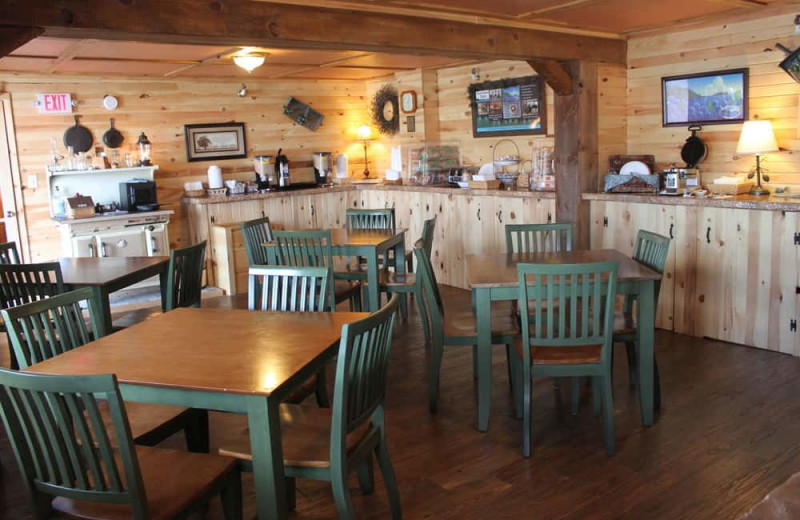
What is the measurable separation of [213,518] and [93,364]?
0.81 meters

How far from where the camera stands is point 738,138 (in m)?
5.05

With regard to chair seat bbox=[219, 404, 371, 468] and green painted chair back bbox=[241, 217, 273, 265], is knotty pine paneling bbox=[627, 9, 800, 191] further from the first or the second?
chair seat bbox=[219, 404, 371, 468]

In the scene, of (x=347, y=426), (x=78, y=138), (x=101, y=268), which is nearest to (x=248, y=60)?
(x=101, y=268)

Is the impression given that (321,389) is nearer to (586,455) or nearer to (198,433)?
(198,433)

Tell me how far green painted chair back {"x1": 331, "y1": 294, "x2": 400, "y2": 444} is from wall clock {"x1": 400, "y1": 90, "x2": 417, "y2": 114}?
5.36 metres

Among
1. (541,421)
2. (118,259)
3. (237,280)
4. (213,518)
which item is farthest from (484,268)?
(237,280)

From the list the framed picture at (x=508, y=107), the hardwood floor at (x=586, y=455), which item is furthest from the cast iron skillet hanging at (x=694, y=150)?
the hardwood floor at (x=586, y=455)

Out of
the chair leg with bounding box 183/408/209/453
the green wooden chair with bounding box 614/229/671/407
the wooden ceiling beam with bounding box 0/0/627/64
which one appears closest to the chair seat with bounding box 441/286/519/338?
the green wooden chair with bounding box 614/229/671/407

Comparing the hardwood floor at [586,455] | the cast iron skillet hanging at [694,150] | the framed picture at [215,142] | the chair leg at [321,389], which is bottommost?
the hardwood floor at [586,455]

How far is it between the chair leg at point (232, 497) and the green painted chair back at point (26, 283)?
6.78ft

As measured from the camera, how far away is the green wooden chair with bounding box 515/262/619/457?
310cm

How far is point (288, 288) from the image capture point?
11.1 feet

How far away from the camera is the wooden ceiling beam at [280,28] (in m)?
3.20

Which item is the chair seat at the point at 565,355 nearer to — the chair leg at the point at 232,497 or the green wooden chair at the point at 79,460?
the chair leg at the point at 232,497
